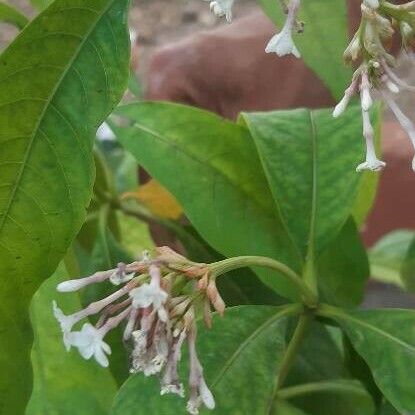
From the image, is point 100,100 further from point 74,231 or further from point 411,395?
point 411,395

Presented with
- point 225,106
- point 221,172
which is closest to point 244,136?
point 221,172

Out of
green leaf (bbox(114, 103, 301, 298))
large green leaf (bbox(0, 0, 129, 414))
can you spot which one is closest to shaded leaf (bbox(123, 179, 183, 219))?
green leaf (bbox(114, 103, 301, 298))

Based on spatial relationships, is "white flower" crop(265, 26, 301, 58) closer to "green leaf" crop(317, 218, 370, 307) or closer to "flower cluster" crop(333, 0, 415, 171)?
"flower cluster" crop(333, 0, 415, 171)

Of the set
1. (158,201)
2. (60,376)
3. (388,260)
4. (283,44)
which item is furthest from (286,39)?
(388,260)

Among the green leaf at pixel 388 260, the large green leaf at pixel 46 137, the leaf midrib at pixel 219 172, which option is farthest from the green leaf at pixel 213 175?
the green leaf at pixel 388 260

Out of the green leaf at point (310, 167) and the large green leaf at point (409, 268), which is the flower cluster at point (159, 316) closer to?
the green leaf at point (310, 167)

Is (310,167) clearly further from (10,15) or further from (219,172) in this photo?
(10,15)

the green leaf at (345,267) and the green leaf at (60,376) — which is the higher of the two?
the green leaf at (60,376)
